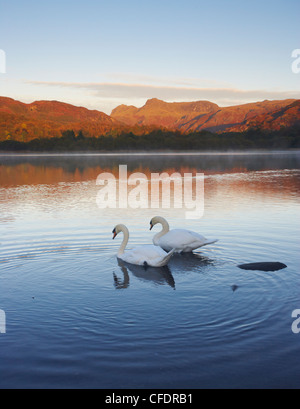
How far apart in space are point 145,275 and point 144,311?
260 centimetres

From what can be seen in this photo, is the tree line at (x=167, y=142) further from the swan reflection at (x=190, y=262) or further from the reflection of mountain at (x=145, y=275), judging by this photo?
the reflection of mountain at (x=145, y=275)

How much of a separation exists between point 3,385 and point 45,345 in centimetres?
115

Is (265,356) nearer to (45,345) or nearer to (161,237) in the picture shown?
(45,345)

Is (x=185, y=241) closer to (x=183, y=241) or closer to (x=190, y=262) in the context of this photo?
(x=183, y=241)

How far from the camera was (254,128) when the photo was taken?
193 metres

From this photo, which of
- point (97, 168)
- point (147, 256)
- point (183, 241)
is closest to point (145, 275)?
Answer: point (147, 256)

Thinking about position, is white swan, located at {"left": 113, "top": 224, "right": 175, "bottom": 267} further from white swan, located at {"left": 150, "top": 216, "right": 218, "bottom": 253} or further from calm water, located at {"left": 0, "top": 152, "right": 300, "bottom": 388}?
white swan, located at {"left": 150, "top": 216, "right": 218, "bottom": 253}

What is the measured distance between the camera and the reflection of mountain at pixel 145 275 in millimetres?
10168

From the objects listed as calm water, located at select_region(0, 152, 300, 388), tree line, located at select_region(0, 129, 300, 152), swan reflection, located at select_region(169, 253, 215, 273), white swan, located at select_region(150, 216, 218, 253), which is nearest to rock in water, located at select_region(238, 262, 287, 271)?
calm water, located at select_region(0, 152, 300, 388)

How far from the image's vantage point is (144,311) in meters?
8.32

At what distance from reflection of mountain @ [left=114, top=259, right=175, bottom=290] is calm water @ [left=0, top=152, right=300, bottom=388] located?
2 cm

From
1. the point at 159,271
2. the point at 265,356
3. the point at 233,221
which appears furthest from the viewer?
the point at 233,221

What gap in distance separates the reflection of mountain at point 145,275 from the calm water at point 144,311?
2 centimetres
